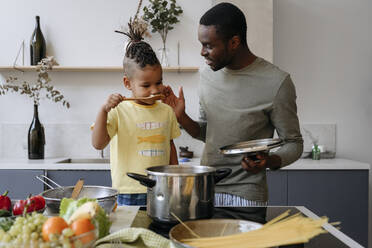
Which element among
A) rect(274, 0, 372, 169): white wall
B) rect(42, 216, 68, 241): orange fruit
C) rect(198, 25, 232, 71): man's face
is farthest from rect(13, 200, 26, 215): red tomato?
rect(274, 0, 372, 169): white wall

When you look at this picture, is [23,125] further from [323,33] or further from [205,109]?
[323,33]

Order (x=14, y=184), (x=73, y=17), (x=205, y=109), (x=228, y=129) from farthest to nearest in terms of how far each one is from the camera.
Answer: (x=73, y=17)
(x=14, y=184)
(x=205, y=109)
(x=228, y=129)

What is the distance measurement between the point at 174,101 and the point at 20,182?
1474 millimetres

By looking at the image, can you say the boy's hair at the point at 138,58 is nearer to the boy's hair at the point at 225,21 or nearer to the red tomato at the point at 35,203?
the boy's hair at the point at 225,21

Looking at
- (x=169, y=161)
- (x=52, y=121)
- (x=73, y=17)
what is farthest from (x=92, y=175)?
(x=73, y=17)

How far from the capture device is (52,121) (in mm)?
3008

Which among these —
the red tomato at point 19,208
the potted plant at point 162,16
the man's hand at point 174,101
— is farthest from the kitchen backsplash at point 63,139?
the red tomato at point 19,208

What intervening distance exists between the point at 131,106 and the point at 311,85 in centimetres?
196

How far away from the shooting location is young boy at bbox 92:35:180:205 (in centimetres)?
138

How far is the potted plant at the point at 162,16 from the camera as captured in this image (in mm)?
2855

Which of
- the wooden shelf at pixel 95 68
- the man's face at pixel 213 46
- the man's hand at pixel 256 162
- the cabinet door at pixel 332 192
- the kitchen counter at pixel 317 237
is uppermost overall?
the wooden shelf at pixel 95 68

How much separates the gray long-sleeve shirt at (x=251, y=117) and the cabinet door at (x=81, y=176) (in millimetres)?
1162

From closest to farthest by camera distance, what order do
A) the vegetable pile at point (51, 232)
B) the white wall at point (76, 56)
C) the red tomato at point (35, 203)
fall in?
the vegetable pile at point (51, 232) → the red tomato at point (35, 203) → the white wall at point (76, 56)

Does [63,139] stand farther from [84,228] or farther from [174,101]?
[84,228]
